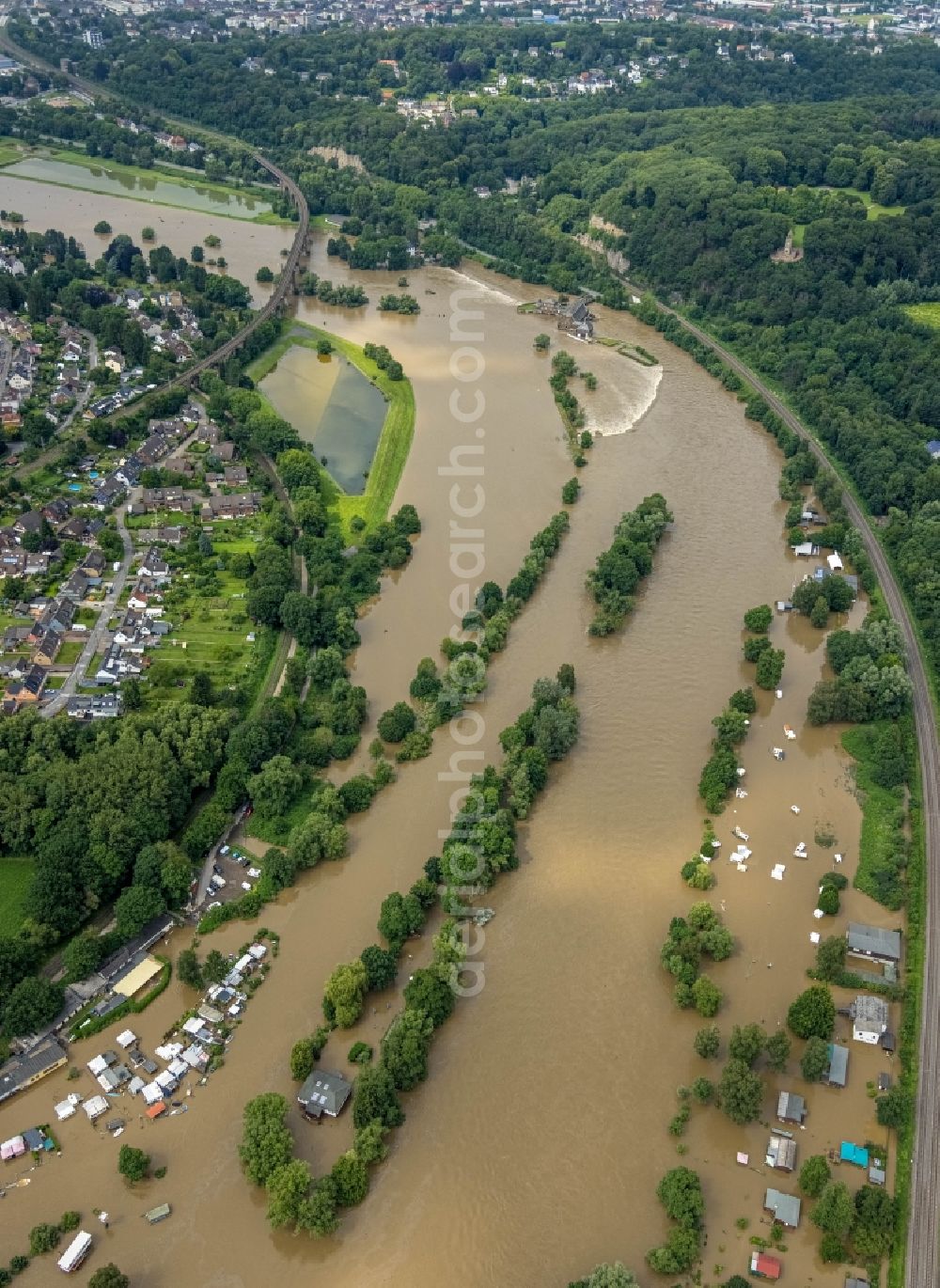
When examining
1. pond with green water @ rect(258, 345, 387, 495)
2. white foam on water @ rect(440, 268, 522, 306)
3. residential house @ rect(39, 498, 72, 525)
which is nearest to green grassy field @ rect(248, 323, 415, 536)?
pond with green water @ rect(258, 345, 387, 495)

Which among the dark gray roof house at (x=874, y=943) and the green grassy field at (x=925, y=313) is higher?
the green grassy field at (x=925, y=313)

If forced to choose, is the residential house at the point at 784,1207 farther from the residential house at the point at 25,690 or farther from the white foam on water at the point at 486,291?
the white foam on water at the point at 486,291

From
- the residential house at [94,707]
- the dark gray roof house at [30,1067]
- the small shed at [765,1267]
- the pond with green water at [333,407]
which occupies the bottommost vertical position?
the dark gray roof house at [30,1067]

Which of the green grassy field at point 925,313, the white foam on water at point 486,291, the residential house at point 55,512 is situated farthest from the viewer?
the white foam on water at point 486,291

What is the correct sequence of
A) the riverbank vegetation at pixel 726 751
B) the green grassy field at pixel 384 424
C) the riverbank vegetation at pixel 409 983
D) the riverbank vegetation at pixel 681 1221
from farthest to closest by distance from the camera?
the green grassy field at pixel 384 424 < the riverbank vegetation at pixel 726 751 < the riverbank vegetation at pixel 409 983 < the riverbank vegetation at pixel 681 1221

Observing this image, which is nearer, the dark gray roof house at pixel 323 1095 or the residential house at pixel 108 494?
the dark gray roof house at pixel 323 1095

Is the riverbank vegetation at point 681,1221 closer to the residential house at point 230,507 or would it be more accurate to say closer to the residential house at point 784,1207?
the residential house at point 784,1207

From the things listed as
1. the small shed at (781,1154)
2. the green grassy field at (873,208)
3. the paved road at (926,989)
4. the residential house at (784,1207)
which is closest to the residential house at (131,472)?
the paved road at (926,989)
